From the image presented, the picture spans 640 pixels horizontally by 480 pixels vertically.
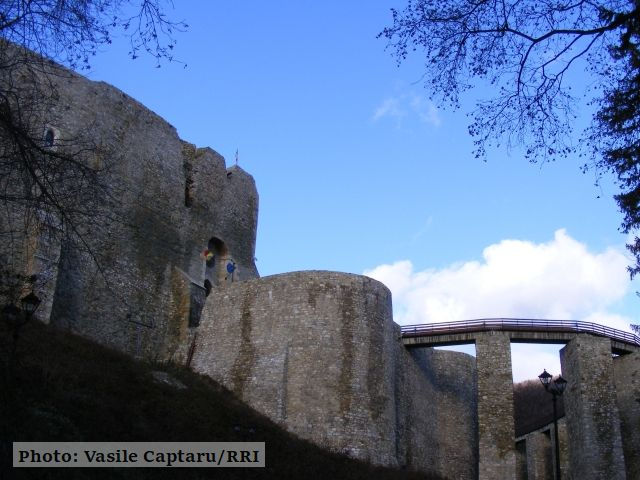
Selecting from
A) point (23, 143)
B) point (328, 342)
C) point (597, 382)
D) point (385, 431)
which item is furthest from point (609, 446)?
point (23, 143)

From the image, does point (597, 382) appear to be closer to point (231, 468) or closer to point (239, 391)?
point (239, 391)

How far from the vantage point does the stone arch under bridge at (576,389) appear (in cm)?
2852

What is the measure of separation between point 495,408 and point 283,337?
908cm

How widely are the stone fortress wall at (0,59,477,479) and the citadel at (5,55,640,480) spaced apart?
0.05 meters

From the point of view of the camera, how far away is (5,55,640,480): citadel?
2598 centimetres

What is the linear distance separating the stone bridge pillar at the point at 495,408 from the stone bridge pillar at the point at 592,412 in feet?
8.76

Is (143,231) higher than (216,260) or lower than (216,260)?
lower

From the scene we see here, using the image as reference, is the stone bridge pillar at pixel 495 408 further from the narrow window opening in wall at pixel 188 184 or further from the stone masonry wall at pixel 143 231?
the narrow window opening in wall at pixel 188 184

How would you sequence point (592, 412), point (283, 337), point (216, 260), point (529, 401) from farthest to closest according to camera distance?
point (529, 401)
point (216, 260)
point (592, 412)
point (283, 337)

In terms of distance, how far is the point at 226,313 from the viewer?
94.7 feet

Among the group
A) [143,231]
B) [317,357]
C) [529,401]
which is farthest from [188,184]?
[529,401]

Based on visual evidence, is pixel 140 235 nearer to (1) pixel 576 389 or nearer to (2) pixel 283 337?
(2) pixel 283 337

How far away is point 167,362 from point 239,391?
3.44 m
